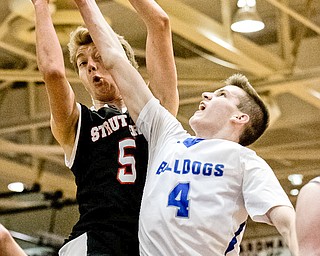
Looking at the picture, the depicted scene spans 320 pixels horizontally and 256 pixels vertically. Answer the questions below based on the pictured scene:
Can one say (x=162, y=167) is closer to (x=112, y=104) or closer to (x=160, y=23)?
(x=112, y=104)

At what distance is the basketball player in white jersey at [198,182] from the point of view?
3283 mm

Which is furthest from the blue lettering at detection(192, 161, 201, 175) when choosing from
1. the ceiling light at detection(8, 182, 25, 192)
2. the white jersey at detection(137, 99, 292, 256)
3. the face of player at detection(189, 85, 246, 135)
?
the ceiling light at detection(8, 182, 25, 192)

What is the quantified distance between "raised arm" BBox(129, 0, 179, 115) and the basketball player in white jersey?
274mm

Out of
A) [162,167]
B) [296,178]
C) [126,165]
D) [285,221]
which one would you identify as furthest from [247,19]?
[296,178]

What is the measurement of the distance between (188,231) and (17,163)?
12.9 m

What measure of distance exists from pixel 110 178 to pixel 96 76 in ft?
1.72

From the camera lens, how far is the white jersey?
3.31 m

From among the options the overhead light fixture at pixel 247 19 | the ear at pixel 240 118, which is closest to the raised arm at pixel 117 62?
the ear at pixel 240 118

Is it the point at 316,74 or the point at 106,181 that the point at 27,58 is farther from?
the point at 106,181

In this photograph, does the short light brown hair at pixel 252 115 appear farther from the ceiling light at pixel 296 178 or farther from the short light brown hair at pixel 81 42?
the ceiling light at pixel 296 178

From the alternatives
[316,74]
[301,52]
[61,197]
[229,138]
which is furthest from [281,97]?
[229,138]

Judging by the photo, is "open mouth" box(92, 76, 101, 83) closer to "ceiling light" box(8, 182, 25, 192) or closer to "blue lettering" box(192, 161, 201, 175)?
"blue lettering" box(192, 161, 201, 175)

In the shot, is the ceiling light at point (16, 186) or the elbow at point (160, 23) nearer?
the elbow at point (160, 23)

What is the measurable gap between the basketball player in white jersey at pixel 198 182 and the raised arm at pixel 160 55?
10.8 inches
